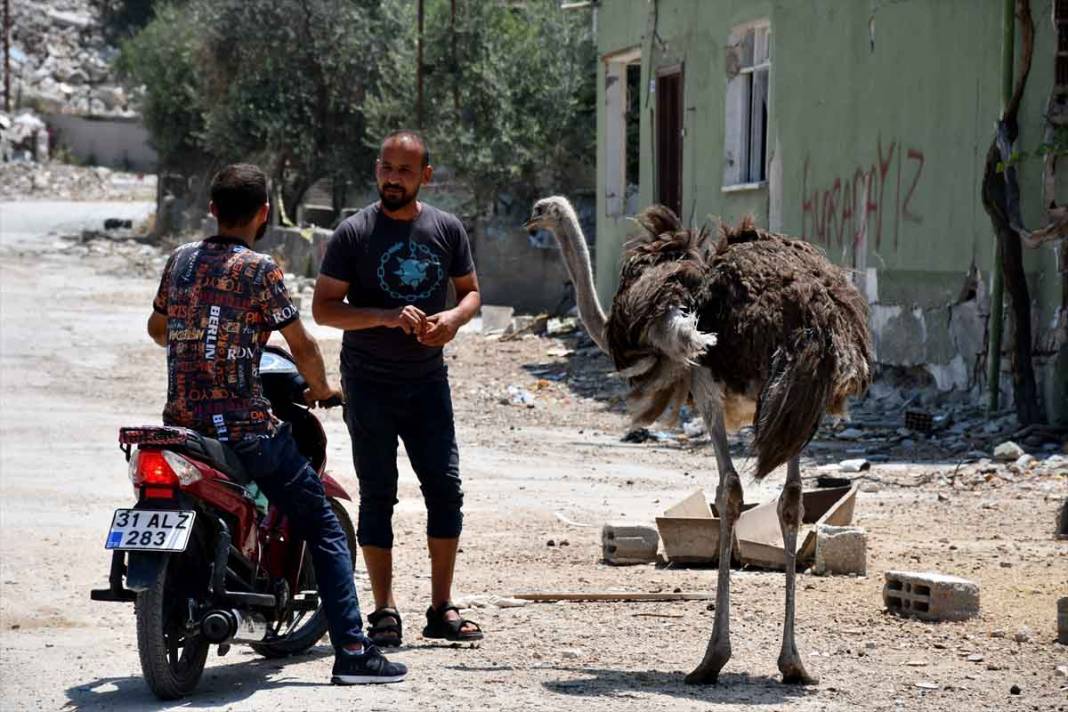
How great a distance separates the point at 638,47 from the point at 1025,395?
9.33m

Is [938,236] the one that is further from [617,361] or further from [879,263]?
[617,361]

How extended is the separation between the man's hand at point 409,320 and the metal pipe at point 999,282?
7.66m

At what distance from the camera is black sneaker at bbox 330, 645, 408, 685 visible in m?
5.48

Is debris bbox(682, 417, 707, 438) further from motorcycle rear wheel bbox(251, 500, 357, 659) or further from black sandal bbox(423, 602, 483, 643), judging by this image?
motorcycle rear wheel bbox(251, 500, 357, 659)

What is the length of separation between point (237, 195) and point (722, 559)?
2231 mm

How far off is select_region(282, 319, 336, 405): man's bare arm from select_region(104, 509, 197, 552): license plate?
27.9 inches

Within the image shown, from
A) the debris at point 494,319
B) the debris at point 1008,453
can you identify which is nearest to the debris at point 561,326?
the debris at point 494,319

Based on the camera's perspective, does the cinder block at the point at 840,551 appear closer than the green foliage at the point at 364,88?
Yes

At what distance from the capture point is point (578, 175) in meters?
26.8

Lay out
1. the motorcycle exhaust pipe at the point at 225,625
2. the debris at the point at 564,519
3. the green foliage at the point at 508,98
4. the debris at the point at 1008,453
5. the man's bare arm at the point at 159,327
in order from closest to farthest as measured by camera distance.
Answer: the motorcycle exhaust pipe at the point at 225,625
the man's bare arm at the point at 159,327
the debris at the point at 564,519
the debris at the point at 1008,453
the green foliage at the point at 508,98

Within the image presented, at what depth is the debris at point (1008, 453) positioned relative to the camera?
1111 centimetres

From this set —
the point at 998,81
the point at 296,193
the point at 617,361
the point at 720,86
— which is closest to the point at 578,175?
the point at 720,86

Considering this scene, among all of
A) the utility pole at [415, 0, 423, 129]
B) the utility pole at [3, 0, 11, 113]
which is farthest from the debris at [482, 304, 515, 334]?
the utility pole at [3, 0, 11, 113]

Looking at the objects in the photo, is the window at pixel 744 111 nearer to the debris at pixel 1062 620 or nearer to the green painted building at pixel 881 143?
the green painted building at pixel 881 143
